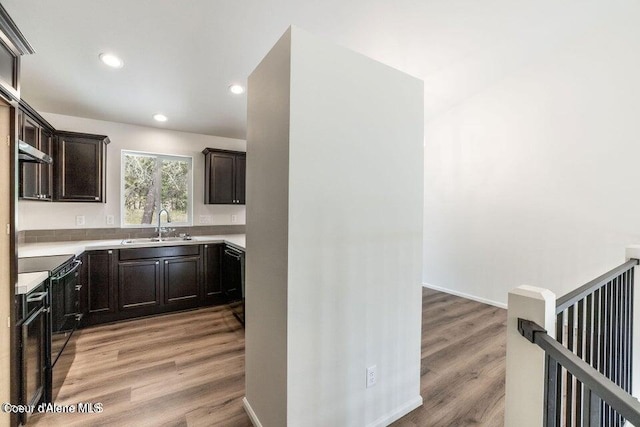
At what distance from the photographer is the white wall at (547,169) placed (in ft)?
9.61

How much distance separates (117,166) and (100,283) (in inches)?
60.9

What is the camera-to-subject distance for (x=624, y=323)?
1.95 metres

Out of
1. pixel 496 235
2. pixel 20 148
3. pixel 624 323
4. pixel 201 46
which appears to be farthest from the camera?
pixel 496 235

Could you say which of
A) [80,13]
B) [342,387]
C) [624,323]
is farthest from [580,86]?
[80,13]

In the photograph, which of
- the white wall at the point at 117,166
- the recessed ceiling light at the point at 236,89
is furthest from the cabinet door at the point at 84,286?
the recessed ceiling light at the point at 236,89

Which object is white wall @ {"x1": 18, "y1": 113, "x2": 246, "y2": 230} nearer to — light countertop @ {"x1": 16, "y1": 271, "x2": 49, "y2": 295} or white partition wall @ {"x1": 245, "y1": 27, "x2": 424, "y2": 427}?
light countertop @ {"x1": 16, "y1": 271, "x2": 49, "y2": 295}

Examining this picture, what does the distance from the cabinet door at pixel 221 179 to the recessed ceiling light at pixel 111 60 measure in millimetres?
1612

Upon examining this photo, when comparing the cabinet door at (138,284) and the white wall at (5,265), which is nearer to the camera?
the white wall at (5,265)

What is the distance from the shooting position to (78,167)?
10.6ft

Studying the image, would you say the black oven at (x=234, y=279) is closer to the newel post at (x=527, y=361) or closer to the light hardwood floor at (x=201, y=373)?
the light hardwood floor at (x=201, y=373)

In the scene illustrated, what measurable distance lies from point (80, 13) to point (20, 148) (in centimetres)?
110

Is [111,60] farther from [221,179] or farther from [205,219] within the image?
[205,219]

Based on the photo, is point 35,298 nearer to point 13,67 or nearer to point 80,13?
point 13,67

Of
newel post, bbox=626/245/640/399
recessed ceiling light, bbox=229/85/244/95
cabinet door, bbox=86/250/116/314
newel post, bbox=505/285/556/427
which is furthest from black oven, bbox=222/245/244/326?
newel post, bbox=626/245/640/399
